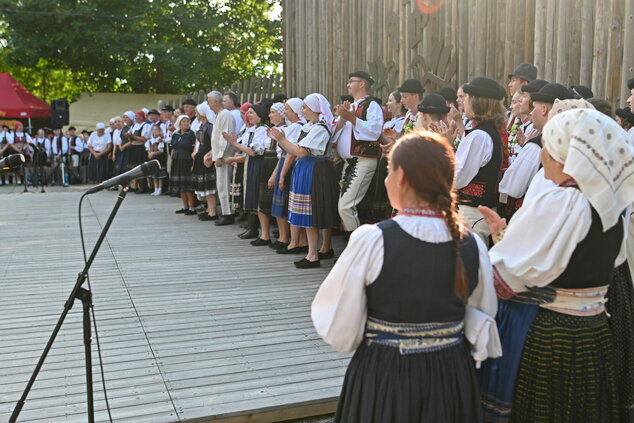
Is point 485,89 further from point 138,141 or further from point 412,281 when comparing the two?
point 138,141

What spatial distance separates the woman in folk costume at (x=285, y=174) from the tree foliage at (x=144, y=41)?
17.2m

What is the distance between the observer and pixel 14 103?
19.1 m

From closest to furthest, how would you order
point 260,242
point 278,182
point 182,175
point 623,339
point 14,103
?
point 623,339 < point 278,182 < point 260,242 < point 182,175 < point 14,103

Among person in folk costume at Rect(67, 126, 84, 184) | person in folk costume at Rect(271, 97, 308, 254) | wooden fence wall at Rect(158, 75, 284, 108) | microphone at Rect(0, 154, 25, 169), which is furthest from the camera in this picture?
person in folk costume at Rect(67, 126, 84, 184)

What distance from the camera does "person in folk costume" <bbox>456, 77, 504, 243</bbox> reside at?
12.6ft

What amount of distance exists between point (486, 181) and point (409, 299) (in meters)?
2.15

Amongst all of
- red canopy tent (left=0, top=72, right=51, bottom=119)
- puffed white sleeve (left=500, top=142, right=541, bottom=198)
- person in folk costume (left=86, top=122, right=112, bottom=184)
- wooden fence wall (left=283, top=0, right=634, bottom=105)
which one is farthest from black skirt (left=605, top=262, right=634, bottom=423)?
red canopy tent (left=0, top=72, right=51, bottom=119)

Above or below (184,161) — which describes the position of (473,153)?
above

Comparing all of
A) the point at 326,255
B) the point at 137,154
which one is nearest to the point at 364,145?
the point at 326,255

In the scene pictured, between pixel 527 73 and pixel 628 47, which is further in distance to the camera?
pixel 527 73

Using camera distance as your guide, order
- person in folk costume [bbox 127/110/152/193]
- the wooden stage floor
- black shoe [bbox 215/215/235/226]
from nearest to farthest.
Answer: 1. the wooden stage floor
2. black shoe [bbox 215/215/235/226]
3. person in folk costume [bbox 127/110/152/193]

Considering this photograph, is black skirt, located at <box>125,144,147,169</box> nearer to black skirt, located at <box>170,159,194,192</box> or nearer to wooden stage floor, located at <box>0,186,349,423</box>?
black skirt, located at <box>170,159,194,192</box>

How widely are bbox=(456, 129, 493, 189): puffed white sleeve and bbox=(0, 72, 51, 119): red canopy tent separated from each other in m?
18.0

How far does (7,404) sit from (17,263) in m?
3.71
